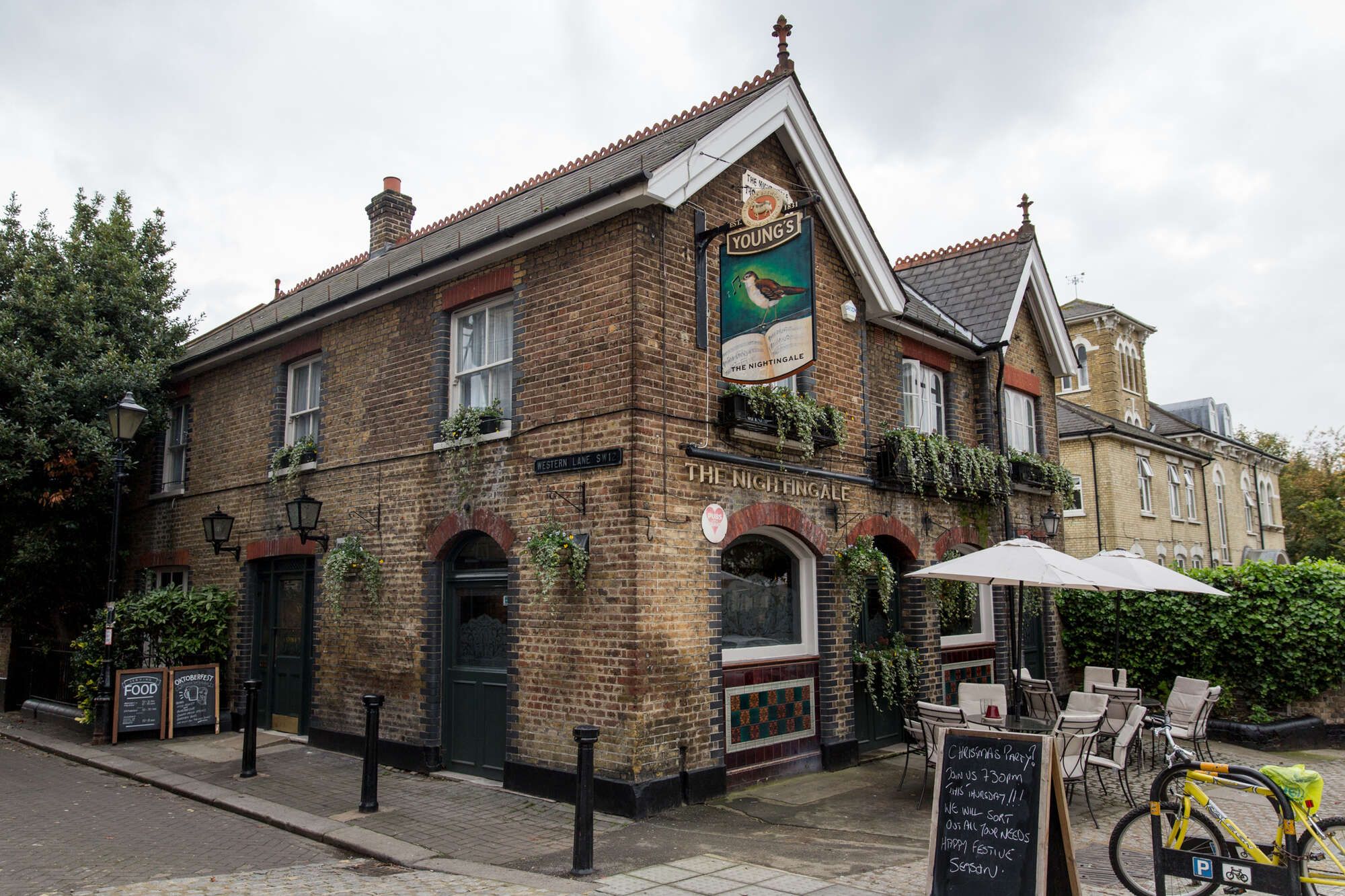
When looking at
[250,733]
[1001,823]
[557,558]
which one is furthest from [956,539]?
[250,733]

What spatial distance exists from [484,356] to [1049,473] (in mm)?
9816

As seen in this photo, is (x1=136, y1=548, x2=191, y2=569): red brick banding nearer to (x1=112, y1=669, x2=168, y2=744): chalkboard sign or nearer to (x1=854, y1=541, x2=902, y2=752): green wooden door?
(x1=112, y1=669, x2=168, y2=744): chalkboard sign

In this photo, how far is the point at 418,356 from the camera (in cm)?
1142

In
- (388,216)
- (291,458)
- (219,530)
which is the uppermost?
(388,216)

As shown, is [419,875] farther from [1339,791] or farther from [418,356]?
[1339,791]

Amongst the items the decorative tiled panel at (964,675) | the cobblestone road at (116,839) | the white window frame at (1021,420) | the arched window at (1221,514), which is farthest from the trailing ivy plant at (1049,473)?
the arched window at (1221,514)

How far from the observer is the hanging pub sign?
8.96 meters

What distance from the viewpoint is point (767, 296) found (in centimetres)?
930

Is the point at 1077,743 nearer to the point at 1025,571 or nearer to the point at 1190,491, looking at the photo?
the point at 1025,571

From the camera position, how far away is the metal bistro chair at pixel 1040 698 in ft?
37.8

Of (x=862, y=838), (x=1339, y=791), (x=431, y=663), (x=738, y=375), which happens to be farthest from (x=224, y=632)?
(x=1339, y=791)

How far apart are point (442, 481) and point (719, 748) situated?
4.31m

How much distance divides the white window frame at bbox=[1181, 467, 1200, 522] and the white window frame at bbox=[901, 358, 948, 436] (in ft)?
68.1

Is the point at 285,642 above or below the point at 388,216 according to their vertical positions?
below
